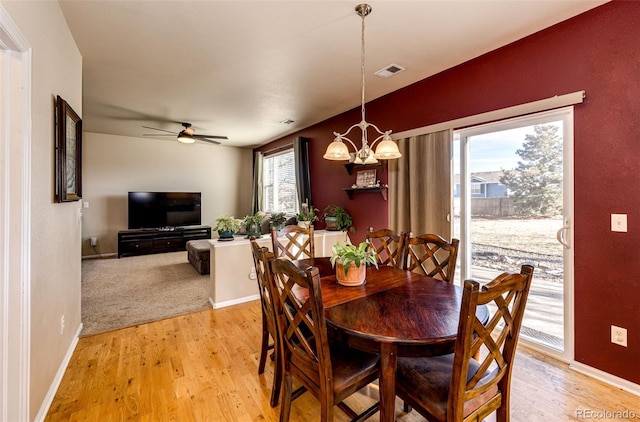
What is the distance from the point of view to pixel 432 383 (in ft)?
4.14

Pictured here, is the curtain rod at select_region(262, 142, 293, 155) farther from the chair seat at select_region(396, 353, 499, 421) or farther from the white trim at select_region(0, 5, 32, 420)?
the chair seat at select_region(396, 353, 499, 421)

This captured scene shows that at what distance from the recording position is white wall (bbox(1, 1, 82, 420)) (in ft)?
5.08

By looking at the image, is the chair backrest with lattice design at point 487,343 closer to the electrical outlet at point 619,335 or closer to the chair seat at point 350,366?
the chair seat at point 350,366

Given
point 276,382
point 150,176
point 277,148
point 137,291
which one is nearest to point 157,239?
point 150,176

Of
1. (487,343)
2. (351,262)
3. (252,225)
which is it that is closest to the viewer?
(487,343)

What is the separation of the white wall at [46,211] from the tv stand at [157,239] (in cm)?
405

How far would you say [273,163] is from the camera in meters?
6.71

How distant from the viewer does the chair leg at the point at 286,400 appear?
150cm

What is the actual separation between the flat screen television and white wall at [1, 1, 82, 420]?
417cm

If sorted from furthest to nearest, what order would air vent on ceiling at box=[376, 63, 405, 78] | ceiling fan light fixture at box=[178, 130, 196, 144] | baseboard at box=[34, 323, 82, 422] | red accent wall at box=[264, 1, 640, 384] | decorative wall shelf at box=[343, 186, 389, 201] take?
ceiling fan light fixture at box=[178, 130, 196, 144], decorative wall shelf at box=[343, 186, 389, 201], air vent on ceiling at box=[376, 63, 405, 78], red accent wall at box=[264, 1, 640, 384], baseboard at box=[34, 323, 82, 422]

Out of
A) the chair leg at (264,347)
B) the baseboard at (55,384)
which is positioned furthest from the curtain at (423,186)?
the baseboard at (55,384)

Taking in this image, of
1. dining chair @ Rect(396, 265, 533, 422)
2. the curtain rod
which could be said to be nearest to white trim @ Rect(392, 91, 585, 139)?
dining chair @ Rect(396, 265, 533, 422)

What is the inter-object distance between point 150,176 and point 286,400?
6470 mm

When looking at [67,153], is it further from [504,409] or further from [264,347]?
[504,409]
